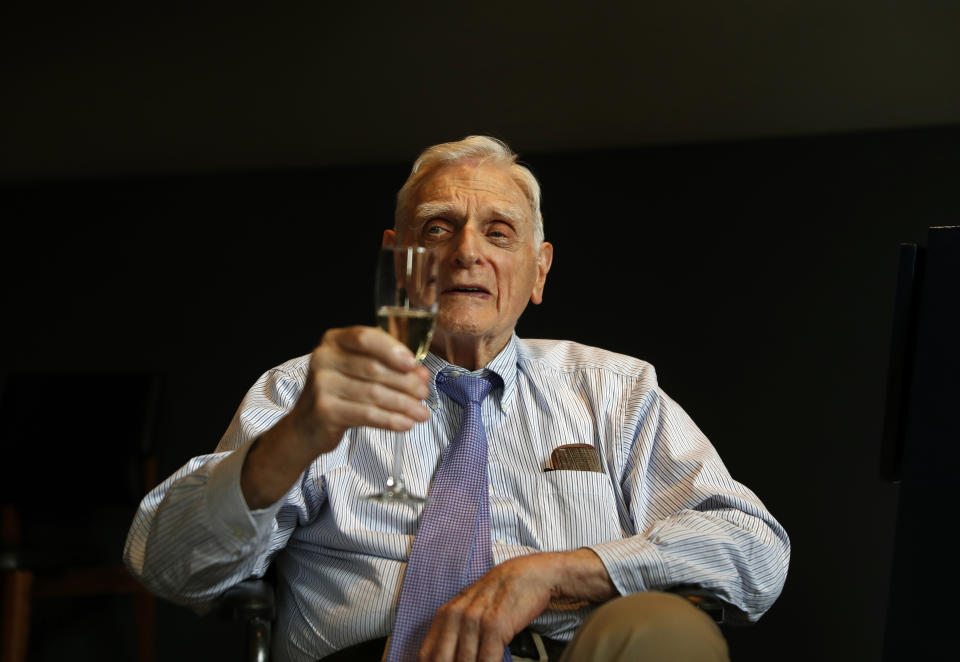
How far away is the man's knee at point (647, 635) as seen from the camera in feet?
4.13

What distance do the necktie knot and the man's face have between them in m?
0.09

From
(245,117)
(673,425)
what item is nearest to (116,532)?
(245,117)

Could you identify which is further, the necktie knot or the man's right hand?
the necktie knot

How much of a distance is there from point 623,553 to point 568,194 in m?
2.58

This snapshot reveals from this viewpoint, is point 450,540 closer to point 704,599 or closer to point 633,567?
point 633,567

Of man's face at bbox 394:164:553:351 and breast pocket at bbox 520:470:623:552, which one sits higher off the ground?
man's face at bbox 394:164:553:351

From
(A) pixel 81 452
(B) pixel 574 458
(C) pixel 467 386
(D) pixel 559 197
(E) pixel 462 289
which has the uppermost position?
(D) pixel 559 197

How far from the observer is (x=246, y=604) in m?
1.43

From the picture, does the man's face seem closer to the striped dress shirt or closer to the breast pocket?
the striped dress shirt

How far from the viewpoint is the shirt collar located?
74.6 inches

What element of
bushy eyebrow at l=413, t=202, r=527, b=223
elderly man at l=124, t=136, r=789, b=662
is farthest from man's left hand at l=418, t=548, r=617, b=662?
bushy eyebrow at l=413, t=202, r=527, b=223

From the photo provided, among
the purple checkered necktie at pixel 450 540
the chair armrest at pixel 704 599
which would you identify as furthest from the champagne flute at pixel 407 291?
the chair armrest at pixel 704 599

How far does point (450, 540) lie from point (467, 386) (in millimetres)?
342

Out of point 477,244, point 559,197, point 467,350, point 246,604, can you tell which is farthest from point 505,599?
point 559,197
